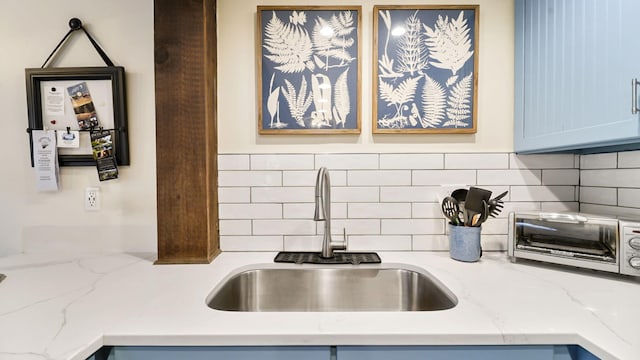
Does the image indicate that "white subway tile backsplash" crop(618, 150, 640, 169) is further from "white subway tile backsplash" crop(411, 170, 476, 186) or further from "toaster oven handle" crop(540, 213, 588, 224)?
"white subway tile backsplash" crop(411, 170, 476, 186)

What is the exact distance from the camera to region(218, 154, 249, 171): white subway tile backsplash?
1348 mm

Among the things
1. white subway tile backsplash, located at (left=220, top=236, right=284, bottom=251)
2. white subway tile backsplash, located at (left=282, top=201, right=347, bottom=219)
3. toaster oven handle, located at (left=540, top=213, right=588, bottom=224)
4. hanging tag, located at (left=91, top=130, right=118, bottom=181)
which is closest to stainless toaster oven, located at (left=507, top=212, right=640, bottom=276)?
toaster oven handle, located at (left=540, top=213, right=588, bottom=224)

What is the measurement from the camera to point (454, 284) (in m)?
0.97

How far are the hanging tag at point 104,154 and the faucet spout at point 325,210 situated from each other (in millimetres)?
895

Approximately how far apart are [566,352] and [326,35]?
1308 millimetres

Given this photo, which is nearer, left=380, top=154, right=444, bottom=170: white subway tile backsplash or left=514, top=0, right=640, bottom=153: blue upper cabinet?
→ left=514, top=0, right=640, bottom=153: blue upper cabinet

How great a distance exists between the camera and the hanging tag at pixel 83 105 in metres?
1.33

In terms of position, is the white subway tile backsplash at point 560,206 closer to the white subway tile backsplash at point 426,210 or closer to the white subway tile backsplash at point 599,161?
the white subway tile backsplash at point 599,161

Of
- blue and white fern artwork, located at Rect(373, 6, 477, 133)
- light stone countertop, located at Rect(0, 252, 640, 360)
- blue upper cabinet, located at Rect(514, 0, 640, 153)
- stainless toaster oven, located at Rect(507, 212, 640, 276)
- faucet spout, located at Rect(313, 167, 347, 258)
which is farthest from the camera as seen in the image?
blue and white fern artwork, located at Rect(373, 6, 477, 133)

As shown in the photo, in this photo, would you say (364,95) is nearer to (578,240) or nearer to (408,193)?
(408,193)

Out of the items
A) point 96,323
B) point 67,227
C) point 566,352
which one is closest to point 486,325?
point 566,352

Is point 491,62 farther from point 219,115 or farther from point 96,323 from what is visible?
Result: point 96,323

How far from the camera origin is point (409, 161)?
1.34m

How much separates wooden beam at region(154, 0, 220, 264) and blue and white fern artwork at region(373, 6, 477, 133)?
73cm
